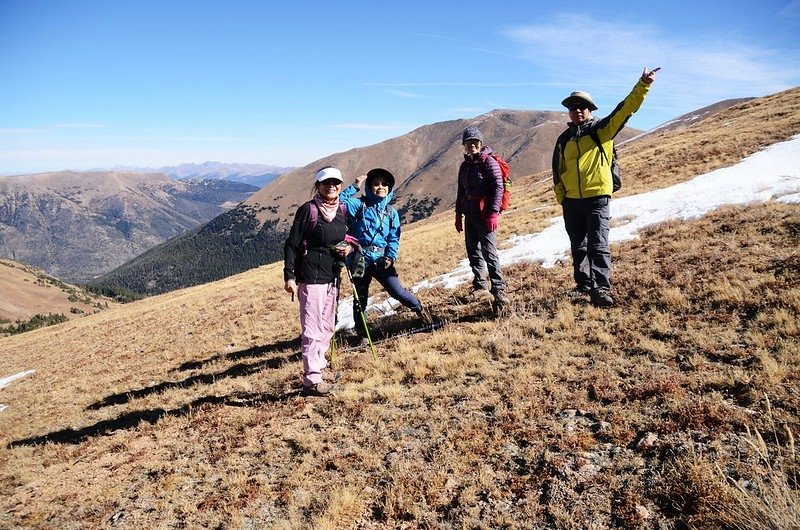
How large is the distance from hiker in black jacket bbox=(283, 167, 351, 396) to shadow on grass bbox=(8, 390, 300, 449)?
3.46 feet

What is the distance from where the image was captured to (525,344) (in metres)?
7.58

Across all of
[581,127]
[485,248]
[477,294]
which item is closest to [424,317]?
[477,294]

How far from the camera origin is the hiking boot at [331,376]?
26.3ft

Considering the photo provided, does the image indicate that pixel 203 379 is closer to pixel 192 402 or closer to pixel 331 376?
pixel 192 402

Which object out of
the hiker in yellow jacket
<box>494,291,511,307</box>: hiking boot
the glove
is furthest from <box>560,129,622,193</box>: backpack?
<box>494,291,511,307</box>: hiking boot

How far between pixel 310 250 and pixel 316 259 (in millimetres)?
178

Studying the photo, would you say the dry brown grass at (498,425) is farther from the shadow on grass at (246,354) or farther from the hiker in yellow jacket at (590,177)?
the hiker in yellow jacket at (590,177)

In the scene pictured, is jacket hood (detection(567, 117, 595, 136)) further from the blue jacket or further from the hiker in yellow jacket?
the blue jacket

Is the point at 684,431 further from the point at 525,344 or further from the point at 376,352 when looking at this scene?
the point at 376,352

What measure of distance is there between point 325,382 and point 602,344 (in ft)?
15.6

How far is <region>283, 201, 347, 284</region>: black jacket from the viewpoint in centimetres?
704

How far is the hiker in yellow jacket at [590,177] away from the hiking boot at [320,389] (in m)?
5.21

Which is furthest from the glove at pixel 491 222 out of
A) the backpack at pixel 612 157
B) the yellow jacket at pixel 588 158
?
the backpack at pixel 612 157

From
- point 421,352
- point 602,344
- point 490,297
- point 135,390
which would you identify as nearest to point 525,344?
point 602,344
